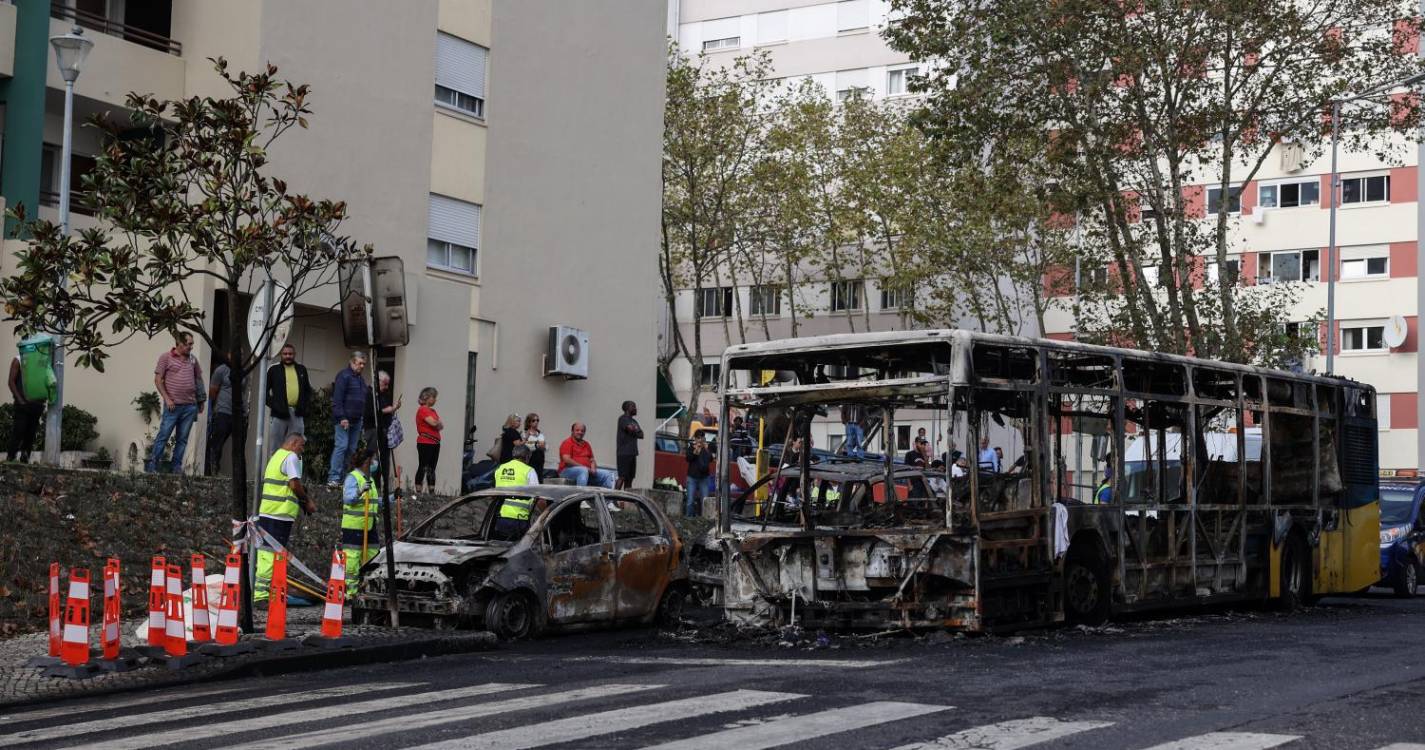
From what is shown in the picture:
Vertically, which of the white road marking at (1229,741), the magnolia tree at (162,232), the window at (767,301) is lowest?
the white road marking at (1229,741)

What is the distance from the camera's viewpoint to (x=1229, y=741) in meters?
8.93

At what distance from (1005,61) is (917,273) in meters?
21.9

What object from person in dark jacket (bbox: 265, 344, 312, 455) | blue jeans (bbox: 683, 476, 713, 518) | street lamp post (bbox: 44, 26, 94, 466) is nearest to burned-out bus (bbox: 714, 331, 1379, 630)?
person in dark jacket (bbox: 265, 344, 312, 455)

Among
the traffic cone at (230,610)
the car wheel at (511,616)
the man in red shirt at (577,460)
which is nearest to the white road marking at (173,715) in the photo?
the traffic cone at (230,610)

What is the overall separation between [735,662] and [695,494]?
46.4ft

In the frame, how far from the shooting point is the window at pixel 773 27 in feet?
209

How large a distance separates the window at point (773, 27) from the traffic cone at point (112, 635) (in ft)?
174

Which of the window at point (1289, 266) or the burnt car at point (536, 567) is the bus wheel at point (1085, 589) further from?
the window at point (1289, 266)

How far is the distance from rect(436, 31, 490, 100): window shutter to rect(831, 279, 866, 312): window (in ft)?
89.5

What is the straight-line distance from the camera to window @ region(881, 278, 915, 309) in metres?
51.1

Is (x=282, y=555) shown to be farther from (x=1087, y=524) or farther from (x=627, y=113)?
(x=627, y=113)

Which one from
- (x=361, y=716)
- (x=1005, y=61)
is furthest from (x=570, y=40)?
(x=361, y=716)

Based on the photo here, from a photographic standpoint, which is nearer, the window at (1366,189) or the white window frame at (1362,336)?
the window at (1366,189)

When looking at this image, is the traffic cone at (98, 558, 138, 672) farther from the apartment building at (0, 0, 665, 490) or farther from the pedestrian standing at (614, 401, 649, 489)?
the pedestrian standing at (614, 401, 649, 489)
